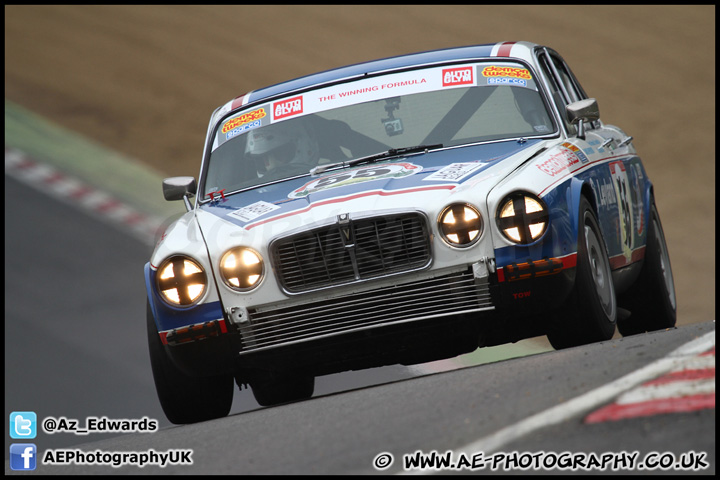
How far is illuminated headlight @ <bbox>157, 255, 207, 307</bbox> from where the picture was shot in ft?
17.6

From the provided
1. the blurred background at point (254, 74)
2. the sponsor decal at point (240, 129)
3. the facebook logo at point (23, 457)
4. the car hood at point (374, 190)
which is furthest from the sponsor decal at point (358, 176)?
the blurred background at point (254, 74)

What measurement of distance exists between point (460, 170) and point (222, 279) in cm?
120

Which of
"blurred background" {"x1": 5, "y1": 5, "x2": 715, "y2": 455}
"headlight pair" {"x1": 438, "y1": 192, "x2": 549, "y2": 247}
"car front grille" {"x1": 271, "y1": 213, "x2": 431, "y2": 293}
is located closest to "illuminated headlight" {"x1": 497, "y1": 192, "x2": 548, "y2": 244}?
"headlight pair" {"x1": 438, "y1": 192, "x2": 549, "y2": 247}

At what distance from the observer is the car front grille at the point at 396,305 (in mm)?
5152

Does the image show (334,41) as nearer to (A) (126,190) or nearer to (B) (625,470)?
(A) (126,190)

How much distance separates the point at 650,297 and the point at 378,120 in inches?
81.2

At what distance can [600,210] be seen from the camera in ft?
19.5

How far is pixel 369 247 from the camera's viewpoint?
204 inches

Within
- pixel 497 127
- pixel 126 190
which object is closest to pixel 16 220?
pixel 126 190

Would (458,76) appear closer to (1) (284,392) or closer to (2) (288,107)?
(2) (288,107)

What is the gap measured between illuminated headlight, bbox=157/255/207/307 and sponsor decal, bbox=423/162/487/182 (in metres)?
1.13

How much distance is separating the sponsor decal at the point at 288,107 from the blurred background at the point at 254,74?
127 inches

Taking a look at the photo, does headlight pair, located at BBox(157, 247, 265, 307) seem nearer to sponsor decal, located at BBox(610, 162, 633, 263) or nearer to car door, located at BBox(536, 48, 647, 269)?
car door, located at BBox(536, 48, 647, 269)

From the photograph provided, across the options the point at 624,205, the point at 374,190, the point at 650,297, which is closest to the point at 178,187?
the point at 374,190
